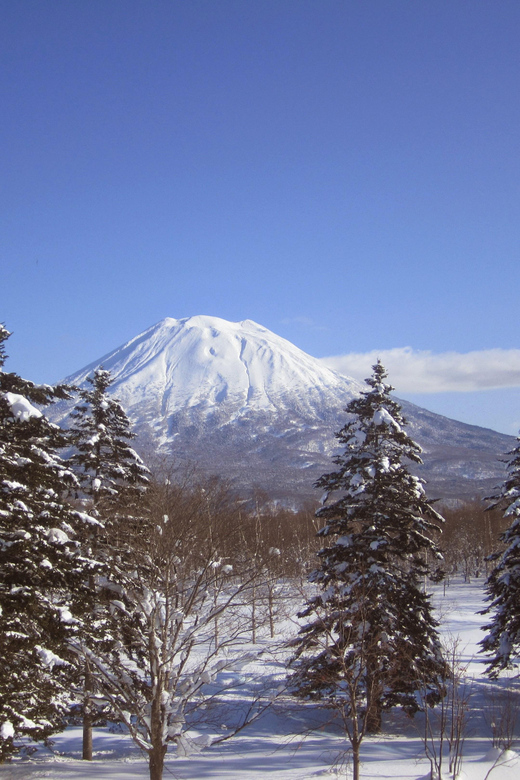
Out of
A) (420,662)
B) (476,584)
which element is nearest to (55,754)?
(420,662)

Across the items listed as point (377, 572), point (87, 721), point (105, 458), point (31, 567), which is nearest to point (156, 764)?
point (31, 567)

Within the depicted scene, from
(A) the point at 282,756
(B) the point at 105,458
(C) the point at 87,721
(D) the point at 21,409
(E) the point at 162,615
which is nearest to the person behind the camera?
(D) the point at 21,409

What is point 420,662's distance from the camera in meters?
16.7

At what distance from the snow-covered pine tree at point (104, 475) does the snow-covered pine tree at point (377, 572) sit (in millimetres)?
5498

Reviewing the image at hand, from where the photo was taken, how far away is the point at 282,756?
17422 mm

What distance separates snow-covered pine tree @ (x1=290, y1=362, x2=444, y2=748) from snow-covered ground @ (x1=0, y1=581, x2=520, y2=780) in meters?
1.13

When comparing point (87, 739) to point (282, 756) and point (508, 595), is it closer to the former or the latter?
point (282, 756)

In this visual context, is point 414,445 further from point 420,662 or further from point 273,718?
point 273,718

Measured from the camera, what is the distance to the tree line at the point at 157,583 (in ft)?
38.1

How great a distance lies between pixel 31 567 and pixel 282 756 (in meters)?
10.7

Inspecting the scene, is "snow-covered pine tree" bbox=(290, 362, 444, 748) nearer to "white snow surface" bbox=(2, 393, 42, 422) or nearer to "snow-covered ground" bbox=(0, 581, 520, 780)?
"snow-covered ground" bbox=(0, 581, 520, 780)

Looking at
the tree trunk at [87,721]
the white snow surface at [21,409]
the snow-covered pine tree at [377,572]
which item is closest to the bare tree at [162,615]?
the tree trunk at [87,721]

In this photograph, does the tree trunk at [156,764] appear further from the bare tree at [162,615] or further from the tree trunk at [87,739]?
the tree trunk at [87,739]

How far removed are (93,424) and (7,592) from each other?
7510mm
